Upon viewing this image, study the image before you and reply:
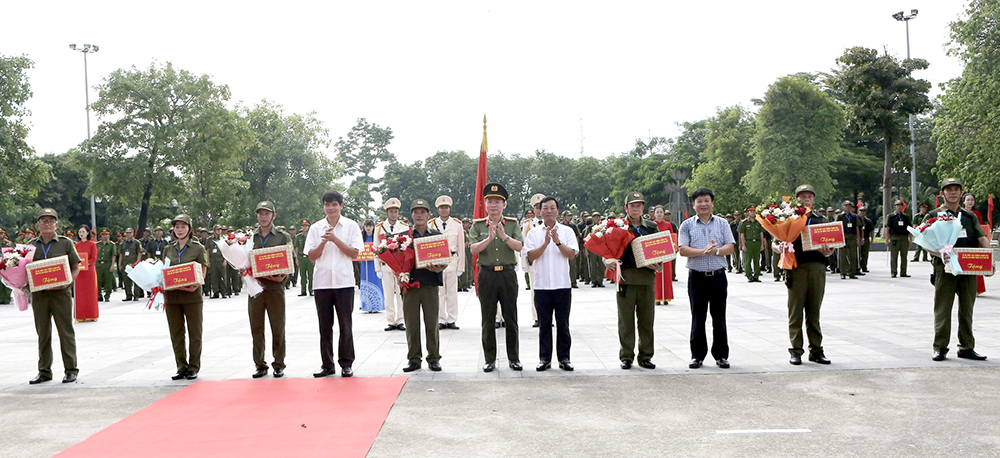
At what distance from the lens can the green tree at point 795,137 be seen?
50562 mm

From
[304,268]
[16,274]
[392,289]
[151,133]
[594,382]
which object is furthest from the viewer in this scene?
[151,133]

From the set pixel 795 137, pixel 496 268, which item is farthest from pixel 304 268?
pixel 795 137

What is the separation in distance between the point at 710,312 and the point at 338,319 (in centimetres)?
380

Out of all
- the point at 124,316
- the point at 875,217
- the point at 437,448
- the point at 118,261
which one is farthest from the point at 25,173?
the point at 875,217

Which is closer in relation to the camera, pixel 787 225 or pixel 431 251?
pixel 431 251

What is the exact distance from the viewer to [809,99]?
52031mm

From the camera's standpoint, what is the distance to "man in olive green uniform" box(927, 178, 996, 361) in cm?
809

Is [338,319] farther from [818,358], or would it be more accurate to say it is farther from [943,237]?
[943,237]

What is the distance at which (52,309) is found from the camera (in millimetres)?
8453

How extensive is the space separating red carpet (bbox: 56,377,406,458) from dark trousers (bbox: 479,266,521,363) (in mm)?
954

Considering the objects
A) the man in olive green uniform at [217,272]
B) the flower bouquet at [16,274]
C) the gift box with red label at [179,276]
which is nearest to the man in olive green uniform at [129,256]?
the man in olive green uniform at [217,272]

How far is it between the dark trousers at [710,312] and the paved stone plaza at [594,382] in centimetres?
20

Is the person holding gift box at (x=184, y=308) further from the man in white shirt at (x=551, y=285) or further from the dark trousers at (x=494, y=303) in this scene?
the man in white shirt at (x=551, y=285)

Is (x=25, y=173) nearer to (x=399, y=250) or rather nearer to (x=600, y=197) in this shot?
(x=399, y=250)
